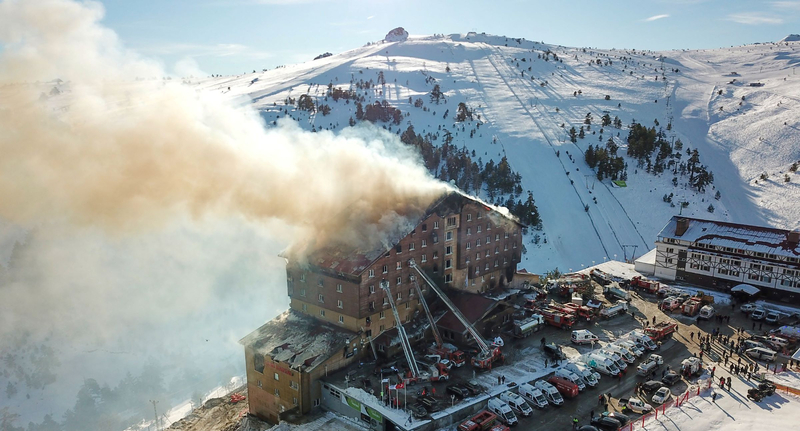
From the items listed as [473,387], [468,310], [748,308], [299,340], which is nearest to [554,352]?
[468,310]

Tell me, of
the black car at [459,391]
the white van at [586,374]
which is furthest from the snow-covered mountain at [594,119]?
the black car at [459,391]

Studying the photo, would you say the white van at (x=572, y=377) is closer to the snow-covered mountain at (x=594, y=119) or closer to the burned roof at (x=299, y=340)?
the burned roof at (x=299, y=340)

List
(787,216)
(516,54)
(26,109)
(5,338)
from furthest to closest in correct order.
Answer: (516,54) → (787,216) → (5,338) → (26,109)

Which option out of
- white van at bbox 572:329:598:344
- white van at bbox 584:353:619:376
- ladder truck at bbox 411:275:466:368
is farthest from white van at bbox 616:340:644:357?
ladder truck at bbox 411:275:466:368

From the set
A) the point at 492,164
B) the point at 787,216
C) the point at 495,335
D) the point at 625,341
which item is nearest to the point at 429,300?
the point at 495,335

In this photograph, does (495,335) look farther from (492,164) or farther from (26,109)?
Result: (492,164)
